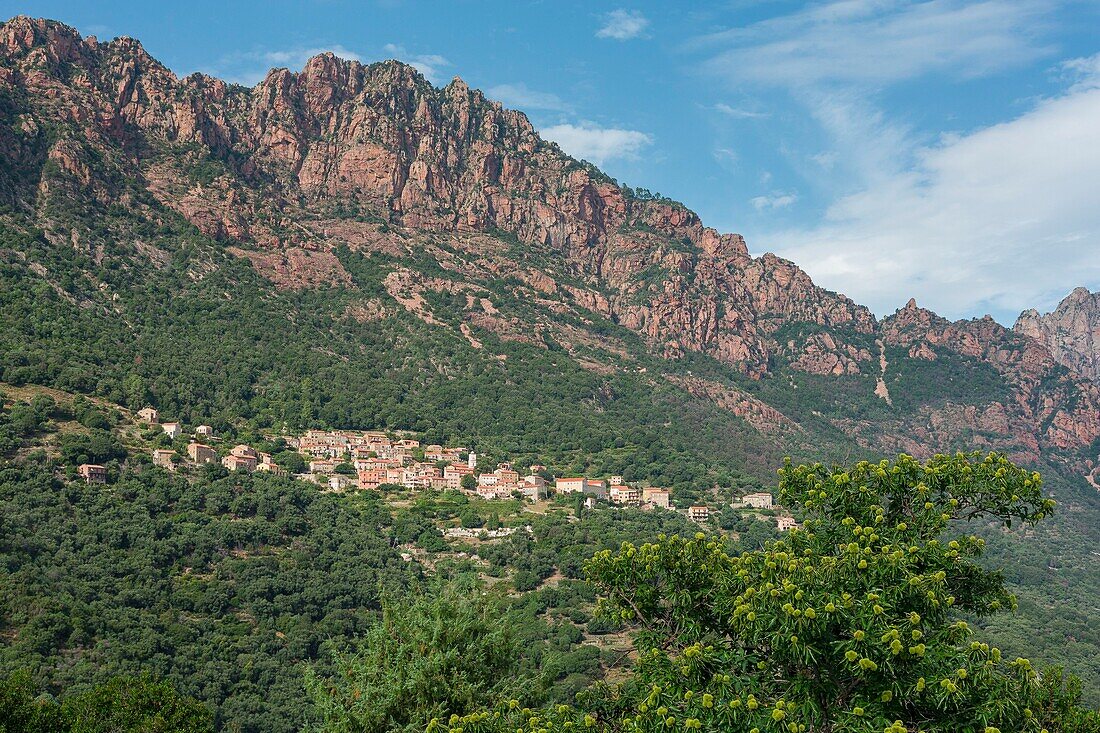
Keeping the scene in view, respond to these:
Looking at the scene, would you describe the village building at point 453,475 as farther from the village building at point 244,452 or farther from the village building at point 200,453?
the village building at point 200,453

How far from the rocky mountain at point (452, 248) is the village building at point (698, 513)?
40838 millimetres

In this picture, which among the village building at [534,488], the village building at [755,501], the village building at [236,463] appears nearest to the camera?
the village building at [236,463]

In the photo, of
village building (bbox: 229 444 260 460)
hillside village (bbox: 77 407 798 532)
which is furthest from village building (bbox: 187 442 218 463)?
village building (bbox: 229 444 260 460)

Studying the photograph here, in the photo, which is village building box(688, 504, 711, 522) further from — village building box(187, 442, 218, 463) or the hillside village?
village building box(187, 442, 218, 463)

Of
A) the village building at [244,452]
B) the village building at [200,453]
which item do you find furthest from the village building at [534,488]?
the village building at [200,453]

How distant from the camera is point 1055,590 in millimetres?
91688

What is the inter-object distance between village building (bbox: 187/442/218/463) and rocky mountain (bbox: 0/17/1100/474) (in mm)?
19685

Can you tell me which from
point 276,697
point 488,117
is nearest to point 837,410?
point 488,117

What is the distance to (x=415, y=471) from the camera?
285 feet

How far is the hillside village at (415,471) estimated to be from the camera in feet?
254

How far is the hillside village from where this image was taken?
77500 millimetres

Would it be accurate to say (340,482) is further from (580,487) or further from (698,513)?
(698,513)

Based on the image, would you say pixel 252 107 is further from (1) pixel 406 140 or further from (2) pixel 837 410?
(2) pixel 837 410

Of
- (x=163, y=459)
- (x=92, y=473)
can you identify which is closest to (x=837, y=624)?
(x=92, y=473)
